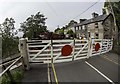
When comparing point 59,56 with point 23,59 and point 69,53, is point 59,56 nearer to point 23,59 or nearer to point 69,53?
point 69,53

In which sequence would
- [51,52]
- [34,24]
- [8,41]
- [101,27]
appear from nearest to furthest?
1. [51,52]
2. [8,41]
3. [101,27]
4. [34,24]

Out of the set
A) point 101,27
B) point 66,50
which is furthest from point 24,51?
point 101,27

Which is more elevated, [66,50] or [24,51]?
[24,51]

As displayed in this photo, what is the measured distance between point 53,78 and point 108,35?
183ft

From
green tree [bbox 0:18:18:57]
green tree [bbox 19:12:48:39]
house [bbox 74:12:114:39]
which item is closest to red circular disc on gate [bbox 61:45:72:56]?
green tree [bbox 0:18:18:57]

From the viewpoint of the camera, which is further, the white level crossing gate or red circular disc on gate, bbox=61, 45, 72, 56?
red circular disc on gate, bbox=61, 45, 72, 56

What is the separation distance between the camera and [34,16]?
295ft

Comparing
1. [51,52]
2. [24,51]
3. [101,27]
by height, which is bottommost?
[51,52]

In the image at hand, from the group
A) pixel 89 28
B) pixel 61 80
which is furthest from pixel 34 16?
pixel 61 80

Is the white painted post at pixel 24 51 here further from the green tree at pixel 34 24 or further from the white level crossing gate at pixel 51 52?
the green tree at pixel 34 24

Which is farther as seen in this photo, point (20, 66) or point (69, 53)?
point (69, 53)

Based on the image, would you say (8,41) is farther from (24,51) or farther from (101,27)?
(101,27)

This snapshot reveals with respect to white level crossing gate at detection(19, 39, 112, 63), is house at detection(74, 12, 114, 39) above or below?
above

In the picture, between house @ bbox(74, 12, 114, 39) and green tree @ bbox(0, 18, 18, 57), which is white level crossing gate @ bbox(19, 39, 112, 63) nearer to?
green tree @ bbox(0, 18, 18, 57)
